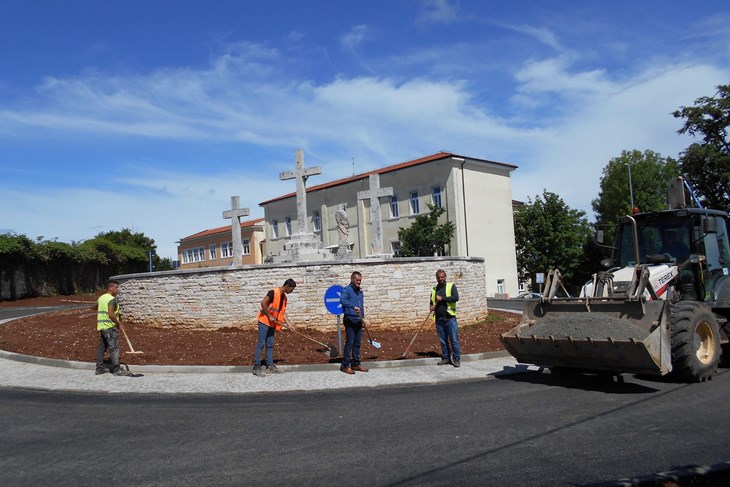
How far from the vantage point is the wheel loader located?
28.3 feet

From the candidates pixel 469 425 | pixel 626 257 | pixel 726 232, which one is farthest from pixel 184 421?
pixel 726 232

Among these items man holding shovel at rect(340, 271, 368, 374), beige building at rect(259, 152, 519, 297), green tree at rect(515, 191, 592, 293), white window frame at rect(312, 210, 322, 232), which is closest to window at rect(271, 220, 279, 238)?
white window frame at rect(312, 210, 322, 232)

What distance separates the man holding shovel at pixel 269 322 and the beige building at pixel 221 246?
50258 millimetres

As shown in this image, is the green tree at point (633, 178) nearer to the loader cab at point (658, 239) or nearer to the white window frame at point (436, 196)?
the white window frame at point (436, 196)

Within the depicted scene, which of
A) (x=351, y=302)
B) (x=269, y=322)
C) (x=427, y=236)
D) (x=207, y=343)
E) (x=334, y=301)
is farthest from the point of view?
(x=427, y=236)

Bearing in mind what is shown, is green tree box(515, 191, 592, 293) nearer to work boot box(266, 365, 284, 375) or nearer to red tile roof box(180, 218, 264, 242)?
red tile roof box(180, 218, 264, 242)

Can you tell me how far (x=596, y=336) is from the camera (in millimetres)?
8797

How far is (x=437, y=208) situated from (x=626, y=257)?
31.6m

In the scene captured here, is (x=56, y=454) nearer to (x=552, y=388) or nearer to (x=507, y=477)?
(x=507, y=477)

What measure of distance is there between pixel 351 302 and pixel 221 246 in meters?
56.0

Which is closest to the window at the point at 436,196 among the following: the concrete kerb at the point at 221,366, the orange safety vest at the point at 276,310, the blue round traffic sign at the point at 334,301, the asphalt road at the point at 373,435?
the concrete kerb at the point at 221,366

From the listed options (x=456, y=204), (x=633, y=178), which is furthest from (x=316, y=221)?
(x=633, y=178)

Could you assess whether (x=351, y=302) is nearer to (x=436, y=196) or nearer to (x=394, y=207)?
(x=436, y=196)

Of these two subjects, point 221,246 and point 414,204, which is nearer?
point 414,204
